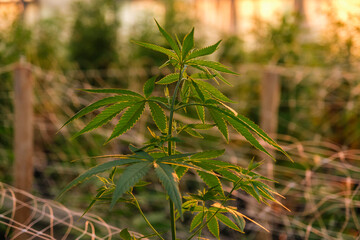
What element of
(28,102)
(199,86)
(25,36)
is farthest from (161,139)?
(25,36)

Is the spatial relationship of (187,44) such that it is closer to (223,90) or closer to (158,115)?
(158,115)

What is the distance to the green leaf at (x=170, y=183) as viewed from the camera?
0.43 metres

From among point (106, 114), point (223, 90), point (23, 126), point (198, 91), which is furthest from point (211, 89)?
point (223, 90)

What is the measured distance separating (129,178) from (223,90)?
9.24ft

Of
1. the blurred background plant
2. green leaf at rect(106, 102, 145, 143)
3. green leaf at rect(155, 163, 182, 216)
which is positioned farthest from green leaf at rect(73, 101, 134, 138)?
the blurred background plant

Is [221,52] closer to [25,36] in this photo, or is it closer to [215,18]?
[25,36]

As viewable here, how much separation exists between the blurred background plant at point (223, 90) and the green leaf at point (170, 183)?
1.55m

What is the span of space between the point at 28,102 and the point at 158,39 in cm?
175

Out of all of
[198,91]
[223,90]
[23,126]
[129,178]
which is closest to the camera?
[129,178]

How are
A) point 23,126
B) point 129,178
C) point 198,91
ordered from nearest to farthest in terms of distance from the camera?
point 129,178, point 198,91, point 23,126

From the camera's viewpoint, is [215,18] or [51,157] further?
[215,18]

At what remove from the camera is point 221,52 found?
12.2 ft

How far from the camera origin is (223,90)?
10.6 ft

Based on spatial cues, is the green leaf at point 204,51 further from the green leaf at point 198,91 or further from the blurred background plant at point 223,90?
the blurred background plant at point 223,90
